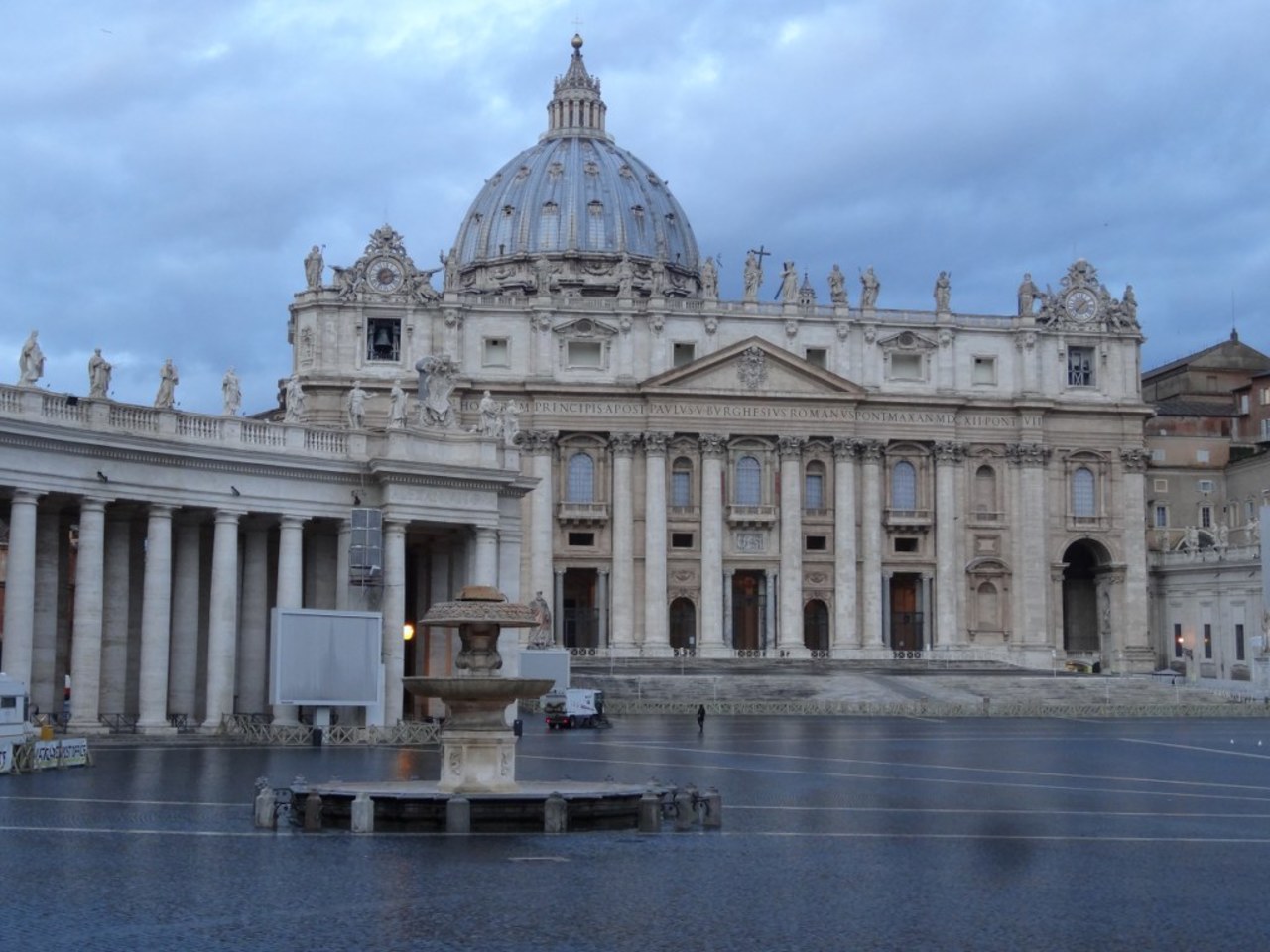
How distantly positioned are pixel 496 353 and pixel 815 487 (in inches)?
802

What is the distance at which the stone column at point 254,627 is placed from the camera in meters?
52.0

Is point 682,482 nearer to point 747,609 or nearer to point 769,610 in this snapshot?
point 747,609

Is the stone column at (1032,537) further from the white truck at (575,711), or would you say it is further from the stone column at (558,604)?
the white truck at (575,711)

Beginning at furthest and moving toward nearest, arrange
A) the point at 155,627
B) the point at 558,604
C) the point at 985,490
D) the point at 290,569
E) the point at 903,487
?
the point at 985,490 → the point at 903,487 → the point at 558,604 → the point at 290,569 → the point at 155,627

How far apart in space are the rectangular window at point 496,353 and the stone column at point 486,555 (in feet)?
174

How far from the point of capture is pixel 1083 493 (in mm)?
114125

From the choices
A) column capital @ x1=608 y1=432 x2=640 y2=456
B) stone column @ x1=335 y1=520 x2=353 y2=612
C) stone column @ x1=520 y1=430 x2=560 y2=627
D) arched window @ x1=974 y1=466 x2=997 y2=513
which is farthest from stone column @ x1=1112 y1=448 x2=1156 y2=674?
stone column @ x1=335 y1=520 x2=353 y2=612

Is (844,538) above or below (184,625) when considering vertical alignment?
above

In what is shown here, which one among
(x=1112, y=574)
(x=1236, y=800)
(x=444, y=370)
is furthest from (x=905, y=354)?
(x=1236, y=800)

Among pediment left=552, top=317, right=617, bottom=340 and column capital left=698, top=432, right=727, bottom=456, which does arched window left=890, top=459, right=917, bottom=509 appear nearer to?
column capital left=698, top=432, right=727, bottom=456

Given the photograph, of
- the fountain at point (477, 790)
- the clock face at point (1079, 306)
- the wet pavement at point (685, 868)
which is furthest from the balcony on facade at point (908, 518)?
the fountain at point (477, 790)

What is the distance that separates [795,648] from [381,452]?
56.3 meters

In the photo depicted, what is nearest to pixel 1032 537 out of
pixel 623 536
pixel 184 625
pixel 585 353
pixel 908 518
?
pixel 908 518

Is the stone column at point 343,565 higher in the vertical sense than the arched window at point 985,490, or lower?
lower
